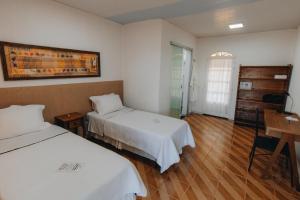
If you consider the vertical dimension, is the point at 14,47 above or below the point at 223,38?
below

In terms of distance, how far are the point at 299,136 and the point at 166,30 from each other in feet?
9.31

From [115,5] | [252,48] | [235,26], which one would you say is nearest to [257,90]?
[252,48]

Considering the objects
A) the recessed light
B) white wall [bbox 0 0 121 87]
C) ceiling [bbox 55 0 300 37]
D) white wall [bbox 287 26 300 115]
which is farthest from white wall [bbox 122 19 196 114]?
white wall [bbox 287 26 300 115]

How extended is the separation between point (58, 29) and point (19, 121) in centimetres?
155

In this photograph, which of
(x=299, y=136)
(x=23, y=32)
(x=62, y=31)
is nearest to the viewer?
(x=299, y=136)

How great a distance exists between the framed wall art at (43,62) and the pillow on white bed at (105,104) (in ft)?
1.66

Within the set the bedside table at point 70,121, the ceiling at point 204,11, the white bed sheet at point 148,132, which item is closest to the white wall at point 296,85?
the ceiling at point 204,11

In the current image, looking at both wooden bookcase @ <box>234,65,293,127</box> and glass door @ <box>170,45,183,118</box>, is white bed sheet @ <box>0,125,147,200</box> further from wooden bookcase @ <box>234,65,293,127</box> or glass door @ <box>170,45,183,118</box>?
wooden bookcase @ <box>234,65,293,127</box>

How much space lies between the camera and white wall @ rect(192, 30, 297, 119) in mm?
3904

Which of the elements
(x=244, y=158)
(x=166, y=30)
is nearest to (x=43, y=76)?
(x=166, y=30)

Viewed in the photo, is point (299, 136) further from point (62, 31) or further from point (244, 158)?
point (62, 31)

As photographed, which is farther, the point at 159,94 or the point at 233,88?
the point at 233,88

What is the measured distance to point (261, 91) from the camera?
4.23m

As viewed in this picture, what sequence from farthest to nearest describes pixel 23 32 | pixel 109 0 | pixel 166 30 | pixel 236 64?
1. pixel 236 64
2. pixel 166 30
3. pixel 109 0
4. pixel 23 32
